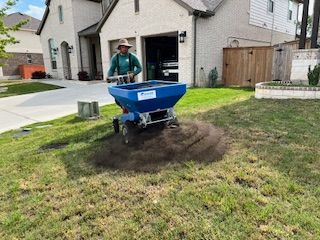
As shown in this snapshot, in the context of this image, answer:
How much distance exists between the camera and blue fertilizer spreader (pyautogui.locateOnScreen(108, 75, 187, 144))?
13.3 ft

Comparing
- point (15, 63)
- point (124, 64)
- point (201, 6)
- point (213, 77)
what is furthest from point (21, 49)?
point (124, 64)

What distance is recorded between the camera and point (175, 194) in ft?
9.87

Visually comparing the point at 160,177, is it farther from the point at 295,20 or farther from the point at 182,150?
the point at 295,20

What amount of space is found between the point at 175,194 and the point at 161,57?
13.9 meters

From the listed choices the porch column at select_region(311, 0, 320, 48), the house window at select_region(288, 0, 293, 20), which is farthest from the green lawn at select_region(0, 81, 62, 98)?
the house window at select_region(288, 0, 293, 20)

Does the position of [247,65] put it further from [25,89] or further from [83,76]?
[25,89]

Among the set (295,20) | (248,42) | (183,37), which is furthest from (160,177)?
(295,20)

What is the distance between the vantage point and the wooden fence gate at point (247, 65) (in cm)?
1243

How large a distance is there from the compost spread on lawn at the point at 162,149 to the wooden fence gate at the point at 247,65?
29.0 feet

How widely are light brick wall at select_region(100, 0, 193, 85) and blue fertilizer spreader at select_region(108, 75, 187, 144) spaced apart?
823 centimetres

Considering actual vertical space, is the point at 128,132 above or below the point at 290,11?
below

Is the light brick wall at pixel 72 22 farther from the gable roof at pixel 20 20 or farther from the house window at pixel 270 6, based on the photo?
the house window at pixel 270 6

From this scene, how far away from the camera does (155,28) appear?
13.6 meters

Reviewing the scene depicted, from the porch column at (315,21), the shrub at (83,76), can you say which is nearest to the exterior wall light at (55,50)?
the shrub at (83,76)
